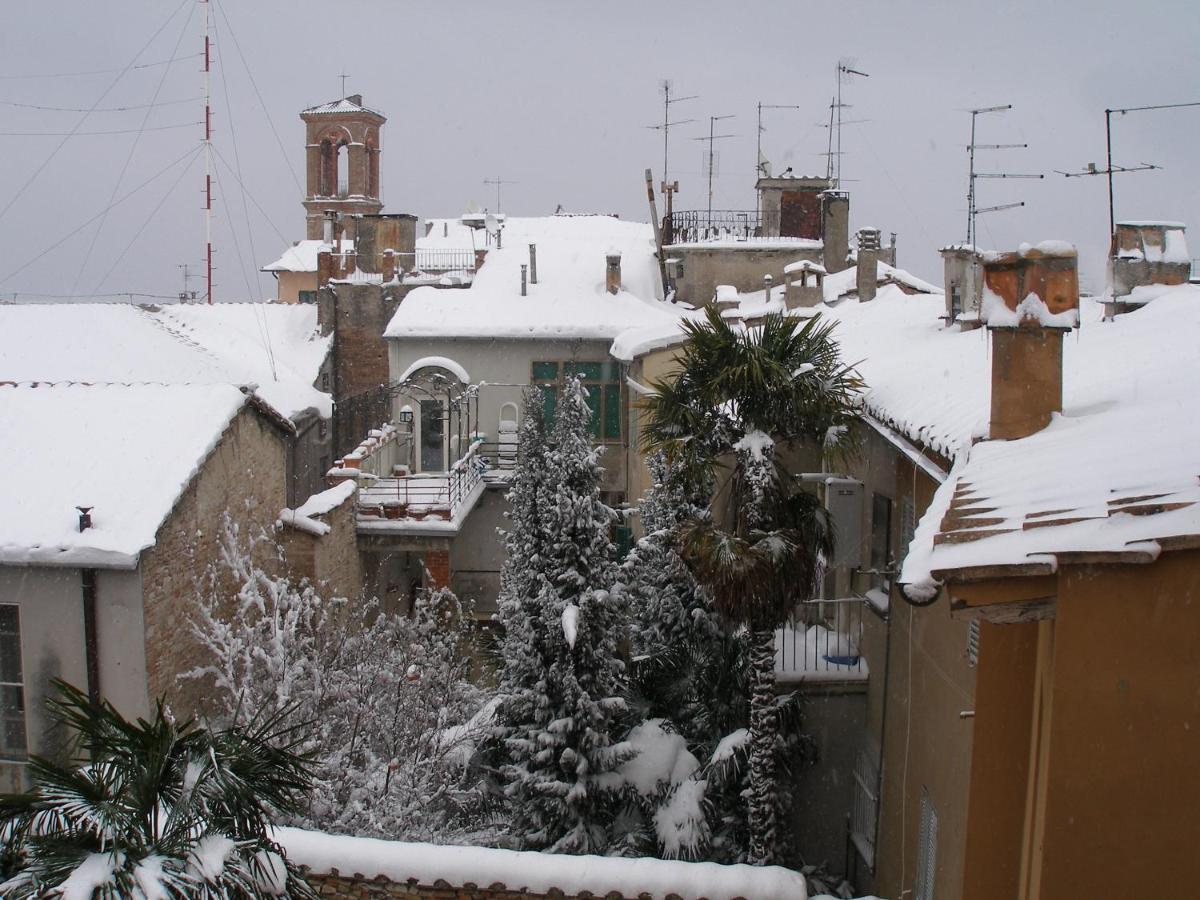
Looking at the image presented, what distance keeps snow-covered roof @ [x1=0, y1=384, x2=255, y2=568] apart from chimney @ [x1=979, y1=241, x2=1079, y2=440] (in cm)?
889

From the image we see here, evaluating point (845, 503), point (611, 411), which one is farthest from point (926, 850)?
point (611, 411)

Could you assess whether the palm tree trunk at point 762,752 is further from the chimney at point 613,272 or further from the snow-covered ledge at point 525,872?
the chimney at point 613,272

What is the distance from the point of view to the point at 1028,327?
7.23 meters

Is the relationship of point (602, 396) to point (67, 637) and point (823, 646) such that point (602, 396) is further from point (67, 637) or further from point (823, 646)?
point (67, 637)

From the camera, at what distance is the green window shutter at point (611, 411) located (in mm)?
24359

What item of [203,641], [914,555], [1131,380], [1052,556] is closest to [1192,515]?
[1052,556]

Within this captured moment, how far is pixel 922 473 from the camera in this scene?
9.57 m

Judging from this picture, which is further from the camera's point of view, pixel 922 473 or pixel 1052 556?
pixel 922 473

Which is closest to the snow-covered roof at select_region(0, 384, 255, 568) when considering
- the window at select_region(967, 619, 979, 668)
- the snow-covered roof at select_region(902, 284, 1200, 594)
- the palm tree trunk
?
the palm tree trunk

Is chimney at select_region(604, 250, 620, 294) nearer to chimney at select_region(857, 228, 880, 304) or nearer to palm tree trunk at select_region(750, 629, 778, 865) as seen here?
chimney at select_region(857, 228, 880, 304)

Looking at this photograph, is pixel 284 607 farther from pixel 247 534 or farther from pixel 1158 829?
pixel 1158 829

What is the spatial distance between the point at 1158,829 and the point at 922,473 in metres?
5.33

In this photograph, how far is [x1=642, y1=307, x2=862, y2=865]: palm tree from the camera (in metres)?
9.41

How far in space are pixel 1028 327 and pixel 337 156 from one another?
52060 millimetres
